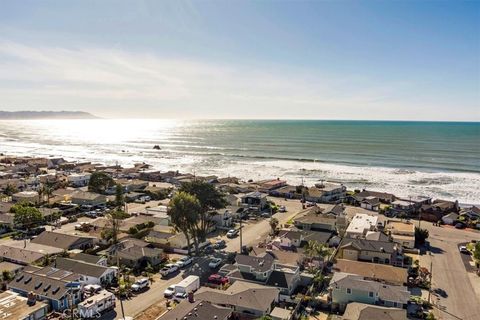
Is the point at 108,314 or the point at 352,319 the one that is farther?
the point at 108,314

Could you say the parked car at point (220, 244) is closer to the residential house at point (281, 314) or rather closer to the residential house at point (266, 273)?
the residential house at point (266, 273)

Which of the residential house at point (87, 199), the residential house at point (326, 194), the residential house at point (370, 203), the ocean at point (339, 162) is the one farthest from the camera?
the ocean at point (339, 162)

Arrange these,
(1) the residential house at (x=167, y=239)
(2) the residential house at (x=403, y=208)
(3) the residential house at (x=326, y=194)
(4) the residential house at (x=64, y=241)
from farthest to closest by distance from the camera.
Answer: (3) the residential house at (x=326, y=194) < (2) the residential house at (x=403, y=208) < (1) the residential house at (x=167, y=239) < (4) the residential house at (x=64, y=241)

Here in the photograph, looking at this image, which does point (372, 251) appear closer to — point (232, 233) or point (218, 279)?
point (218, 279)

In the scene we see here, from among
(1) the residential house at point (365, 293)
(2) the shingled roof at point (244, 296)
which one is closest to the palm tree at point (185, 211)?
(2) the shingled roof at point (244, 296)

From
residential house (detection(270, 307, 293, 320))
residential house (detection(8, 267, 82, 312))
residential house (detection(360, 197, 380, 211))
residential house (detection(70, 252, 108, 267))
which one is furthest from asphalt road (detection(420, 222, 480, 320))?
residential house (detection(70, 252, 108, 267))

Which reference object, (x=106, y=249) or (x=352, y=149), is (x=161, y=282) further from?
(x=352, y=149)

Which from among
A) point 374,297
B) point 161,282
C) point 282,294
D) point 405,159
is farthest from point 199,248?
point 405,159

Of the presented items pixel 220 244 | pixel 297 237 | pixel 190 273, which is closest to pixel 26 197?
pixel 220 244
